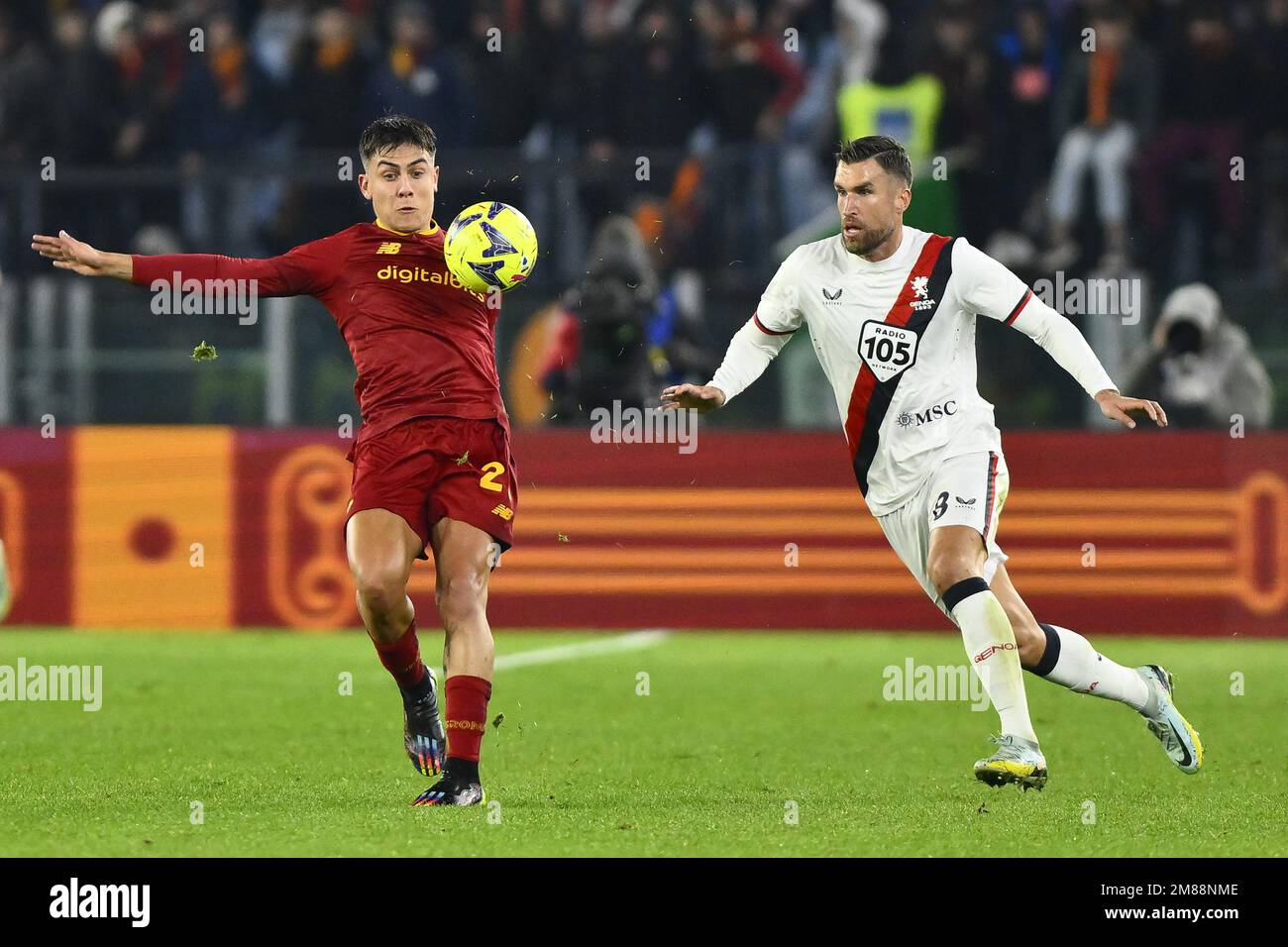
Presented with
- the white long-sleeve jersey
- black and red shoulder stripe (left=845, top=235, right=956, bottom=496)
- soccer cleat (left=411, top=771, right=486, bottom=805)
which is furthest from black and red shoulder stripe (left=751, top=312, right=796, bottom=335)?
soccer cleat (left=411, top=771, right=486, bottom=805)

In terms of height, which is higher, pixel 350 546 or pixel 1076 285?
pixel 1076 285

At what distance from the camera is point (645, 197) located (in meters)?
15.3

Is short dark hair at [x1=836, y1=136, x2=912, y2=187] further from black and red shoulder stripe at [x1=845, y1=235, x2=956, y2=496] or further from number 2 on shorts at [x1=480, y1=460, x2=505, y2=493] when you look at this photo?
number 2 on shorts at [x1=480, y1=460, x2=505, y2=493]

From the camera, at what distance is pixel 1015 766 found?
7.37m

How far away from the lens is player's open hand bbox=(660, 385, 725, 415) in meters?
7.77

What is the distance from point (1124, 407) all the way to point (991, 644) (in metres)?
0.92

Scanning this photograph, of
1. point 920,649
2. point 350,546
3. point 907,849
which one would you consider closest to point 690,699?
point 920,649

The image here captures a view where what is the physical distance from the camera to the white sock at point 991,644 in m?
7.64

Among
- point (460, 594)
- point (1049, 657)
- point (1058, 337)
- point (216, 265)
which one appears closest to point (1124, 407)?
point (1058, 337)

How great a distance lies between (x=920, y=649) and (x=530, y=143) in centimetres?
582

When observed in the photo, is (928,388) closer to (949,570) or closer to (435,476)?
(949,570)
